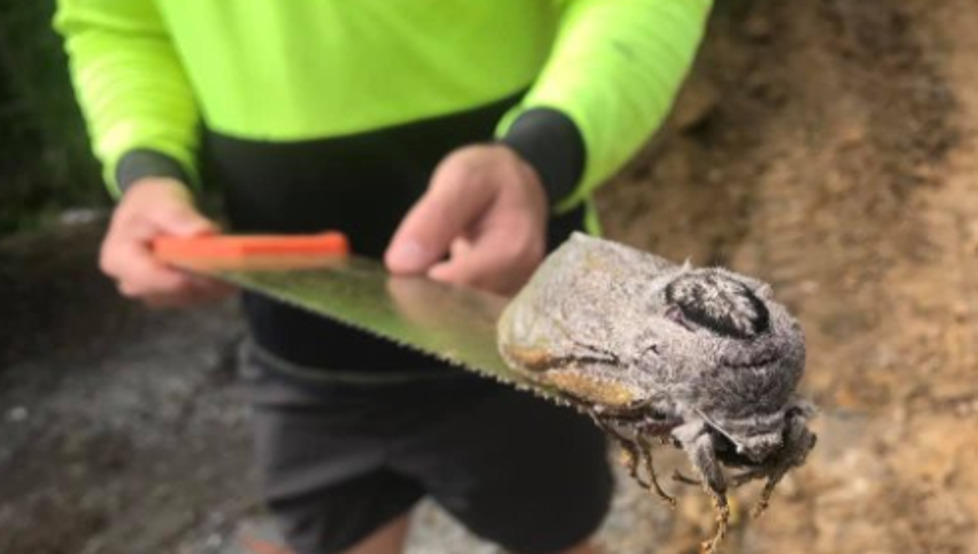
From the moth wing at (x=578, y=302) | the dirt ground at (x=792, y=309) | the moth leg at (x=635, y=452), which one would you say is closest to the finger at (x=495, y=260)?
the moth wing at (x=578, y=302)

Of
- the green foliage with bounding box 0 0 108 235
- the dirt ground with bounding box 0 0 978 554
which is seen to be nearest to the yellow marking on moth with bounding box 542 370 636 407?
the dirt ground with bounding box 0 0 978 554

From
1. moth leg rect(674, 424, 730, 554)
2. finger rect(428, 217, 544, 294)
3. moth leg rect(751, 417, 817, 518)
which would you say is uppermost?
moth leg rect(674, 424, 730, 554)

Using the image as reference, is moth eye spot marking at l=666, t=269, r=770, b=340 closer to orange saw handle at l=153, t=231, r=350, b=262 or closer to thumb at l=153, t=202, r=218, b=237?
orange saw handle at l=153, t=231, r=350, b=262

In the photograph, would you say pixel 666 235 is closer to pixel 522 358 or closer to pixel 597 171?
→ pixel 597 171

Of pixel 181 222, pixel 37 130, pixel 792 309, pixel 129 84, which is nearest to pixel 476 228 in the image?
pixel 181 222

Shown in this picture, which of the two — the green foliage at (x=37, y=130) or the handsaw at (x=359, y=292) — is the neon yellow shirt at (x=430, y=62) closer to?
the handsaw at (x=359, y=292)

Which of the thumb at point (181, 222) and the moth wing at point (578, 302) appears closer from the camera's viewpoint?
the moth wing at point (578, 302)

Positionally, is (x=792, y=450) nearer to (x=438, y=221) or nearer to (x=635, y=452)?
(x=635, y=452)
